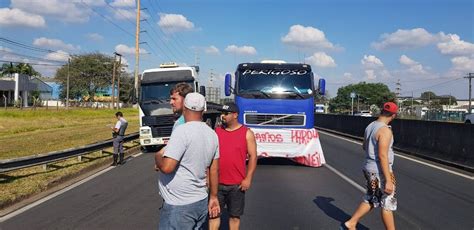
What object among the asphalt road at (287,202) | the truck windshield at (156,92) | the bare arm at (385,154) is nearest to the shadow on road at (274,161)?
the asphalt road at (287,202)

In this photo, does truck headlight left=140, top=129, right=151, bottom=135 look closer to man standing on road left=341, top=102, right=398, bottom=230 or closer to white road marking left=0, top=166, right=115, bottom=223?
white road marking left=0, top=166, right=115, bottom=223

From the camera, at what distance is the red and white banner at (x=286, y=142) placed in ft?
43.5

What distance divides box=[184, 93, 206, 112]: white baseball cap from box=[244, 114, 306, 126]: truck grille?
9471 millimetres

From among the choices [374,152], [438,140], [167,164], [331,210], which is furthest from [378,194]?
[438,140]

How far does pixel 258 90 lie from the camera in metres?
13.6

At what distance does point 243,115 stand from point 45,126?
88.3 feet

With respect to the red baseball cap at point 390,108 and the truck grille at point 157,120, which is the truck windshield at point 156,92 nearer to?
the truck grille at point 157,120

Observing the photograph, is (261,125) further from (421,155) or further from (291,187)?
(421,155)

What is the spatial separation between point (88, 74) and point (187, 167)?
103m

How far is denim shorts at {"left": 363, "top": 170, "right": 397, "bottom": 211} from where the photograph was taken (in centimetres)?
588

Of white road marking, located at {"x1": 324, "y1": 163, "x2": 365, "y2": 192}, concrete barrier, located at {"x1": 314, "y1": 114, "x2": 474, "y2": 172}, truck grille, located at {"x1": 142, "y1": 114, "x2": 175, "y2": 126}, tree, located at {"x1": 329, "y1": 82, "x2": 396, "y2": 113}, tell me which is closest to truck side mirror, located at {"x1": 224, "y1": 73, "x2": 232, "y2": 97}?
white road marking, located at {"x1": 324, "y1": 163, "x2": 365, "y2": 192}

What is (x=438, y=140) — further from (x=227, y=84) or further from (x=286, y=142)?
(x=227, y=84)

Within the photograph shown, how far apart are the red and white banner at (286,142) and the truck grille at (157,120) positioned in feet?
19.9

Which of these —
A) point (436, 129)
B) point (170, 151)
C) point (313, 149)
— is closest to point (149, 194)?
point (313, 149)
